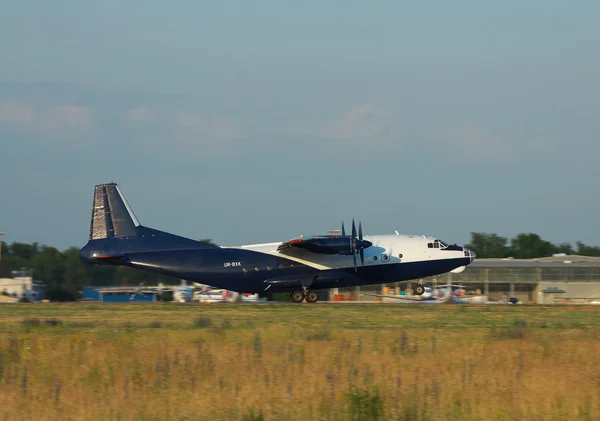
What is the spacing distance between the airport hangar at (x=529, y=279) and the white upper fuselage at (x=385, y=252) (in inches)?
1706

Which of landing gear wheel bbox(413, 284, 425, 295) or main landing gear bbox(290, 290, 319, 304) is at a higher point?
landing gear wheel bbox(413, 284, 425, 295)

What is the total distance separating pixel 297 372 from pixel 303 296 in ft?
94.8

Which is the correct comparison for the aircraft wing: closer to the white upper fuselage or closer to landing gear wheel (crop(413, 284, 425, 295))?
the white upper fuselage

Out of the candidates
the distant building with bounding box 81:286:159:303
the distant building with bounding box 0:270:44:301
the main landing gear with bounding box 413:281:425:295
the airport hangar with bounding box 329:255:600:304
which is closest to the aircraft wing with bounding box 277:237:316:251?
the main landing gear with bounding box 413:281:425:295

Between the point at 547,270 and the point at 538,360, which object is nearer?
the point at 538,360

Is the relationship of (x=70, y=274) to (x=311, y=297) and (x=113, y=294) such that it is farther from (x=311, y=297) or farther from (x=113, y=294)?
(x=311, y=297)

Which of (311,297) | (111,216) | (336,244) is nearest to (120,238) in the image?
(111,216)

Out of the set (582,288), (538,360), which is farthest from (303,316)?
(582,288)

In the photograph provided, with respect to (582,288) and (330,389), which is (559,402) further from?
(582,288)

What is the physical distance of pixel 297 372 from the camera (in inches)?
714

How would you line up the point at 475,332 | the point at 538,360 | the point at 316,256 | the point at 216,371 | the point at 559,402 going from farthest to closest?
→ the point at 316,256
the point at 475,332
the point at 538,360
the point at 216,371
the point at 559,402

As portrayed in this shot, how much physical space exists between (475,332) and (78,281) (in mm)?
42708

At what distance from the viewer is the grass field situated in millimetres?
14758

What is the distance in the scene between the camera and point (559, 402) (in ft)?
50.1
